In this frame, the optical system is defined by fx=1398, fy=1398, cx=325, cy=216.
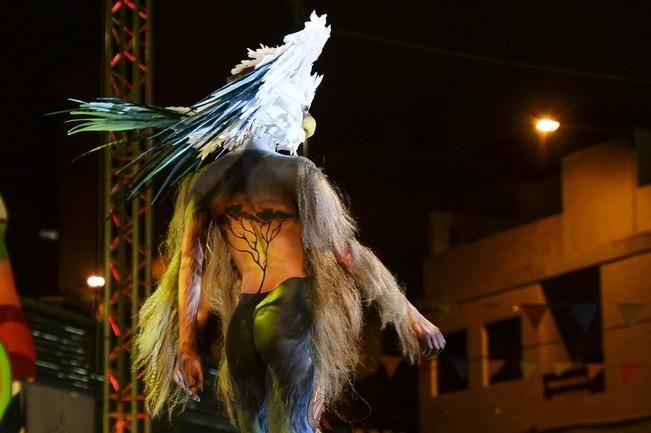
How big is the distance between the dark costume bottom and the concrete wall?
13.6 meters

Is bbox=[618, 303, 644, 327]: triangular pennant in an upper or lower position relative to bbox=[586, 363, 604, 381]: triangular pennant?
upper

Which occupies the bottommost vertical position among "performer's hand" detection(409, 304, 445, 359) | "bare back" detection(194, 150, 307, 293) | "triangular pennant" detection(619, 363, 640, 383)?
"performer's hand" detection(409, 304, 445, 359)

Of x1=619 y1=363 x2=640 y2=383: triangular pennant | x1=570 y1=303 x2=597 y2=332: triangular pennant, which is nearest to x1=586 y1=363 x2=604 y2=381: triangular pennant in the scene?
x1=619 y1=363 x2=640 y2=383: triangular pennant

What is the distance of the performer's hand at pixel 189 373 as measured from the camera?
402 cm

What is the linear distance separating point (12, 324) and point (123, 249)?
93cm

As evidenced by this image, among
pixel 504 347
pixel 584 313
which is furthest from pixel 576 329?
pixel 584 313

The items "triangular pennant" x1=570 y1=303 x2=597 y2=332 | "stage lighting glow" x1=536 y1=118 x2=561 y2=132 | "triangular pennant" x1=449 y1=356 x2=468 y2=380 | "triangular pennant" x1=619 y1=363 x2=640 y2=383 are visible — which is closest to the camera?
"triangular pennant" x1=619 y1=363 x2=640 y2=383

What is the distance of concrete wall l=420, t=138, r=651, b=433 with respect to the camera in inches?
748

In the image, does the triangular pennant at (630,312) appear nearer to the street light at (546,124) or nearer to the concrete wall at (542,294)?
the concrete wall at (542,294)

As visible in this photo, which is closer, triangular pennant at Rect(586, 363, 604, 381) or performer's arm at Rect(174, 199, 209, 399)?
performer's arm at Rect(174, 199, 209, 399)

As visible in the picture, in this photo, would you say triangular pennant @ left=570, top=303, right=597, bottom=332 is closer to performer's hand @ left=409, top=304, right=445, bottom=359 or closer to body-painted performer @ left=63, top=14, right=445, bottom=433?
body-painted performer @ left=63, top=14, right=445, bottom=433

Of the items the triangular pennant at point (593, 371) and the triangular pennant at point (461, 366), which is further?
the triangular pennant at point (461, 366)

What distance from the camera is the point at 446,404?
2244 centimetres

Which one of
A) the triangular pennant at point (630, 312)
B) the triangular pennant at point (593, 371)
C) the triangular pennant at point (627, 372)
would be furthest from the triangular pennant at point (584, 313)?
the triangular pennant at point (630, 312)
